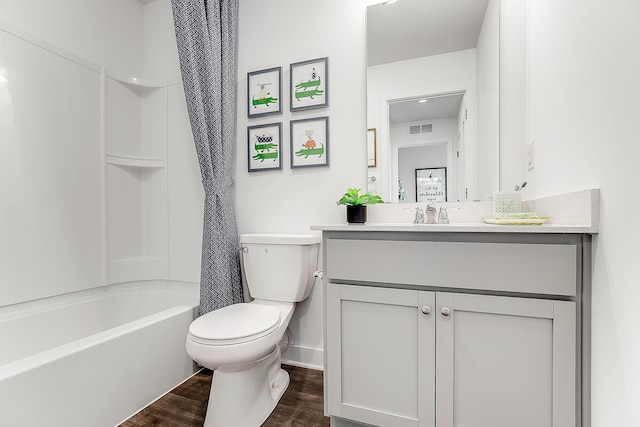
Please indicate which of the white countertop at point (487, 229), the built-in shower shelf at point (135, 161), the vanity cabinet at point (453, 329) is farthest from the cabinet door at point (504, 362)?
the built-in shower shelf at point (135, 161)

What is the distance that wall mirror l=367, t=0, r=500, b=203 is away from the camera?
1567mm

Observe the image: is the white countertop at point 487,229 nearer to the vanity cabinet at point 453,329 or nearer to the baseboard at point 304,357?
the vanity cabinet at point 453,329

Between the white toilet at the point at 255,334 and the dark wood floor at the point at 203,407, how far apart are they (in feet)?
0.21

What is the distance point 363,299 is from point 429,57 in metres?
1.32

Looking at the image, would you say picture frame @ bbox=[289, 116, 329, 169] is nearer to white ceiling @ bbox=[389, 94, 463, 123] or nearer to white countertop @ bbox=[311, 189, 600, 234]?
white ceiling @ bbox=[389, 94, 463, 123]

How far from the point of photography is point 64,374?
1.19 metres

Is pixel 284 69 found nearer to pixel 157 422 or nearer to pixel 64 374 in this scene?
pixel 64 374

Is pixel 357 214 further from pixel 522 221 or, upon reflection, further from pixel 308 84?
pixel 308 84

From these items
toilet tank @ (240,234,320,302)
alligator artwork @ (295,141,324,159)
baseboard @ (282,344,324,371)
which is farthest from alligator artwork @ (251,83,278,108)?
baseboard @ (282,344,324,371)

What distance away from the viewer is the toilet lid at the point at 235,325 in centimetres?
122

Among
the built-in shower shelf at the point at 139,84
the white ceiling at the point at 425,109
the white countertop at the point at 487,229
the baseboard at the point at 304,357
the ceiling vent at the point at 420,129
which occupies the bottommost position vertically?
the baseboard at the point at 304,357

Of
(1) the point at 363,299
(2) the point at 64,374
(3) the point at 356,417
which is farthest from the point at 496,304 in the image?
(2) the point at 64,374

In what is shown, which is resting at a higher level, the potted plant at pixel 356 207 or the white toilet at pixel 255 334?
the potted plant at pixel 356 207

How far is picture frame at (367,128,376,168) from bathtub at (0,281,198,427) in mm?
1355
